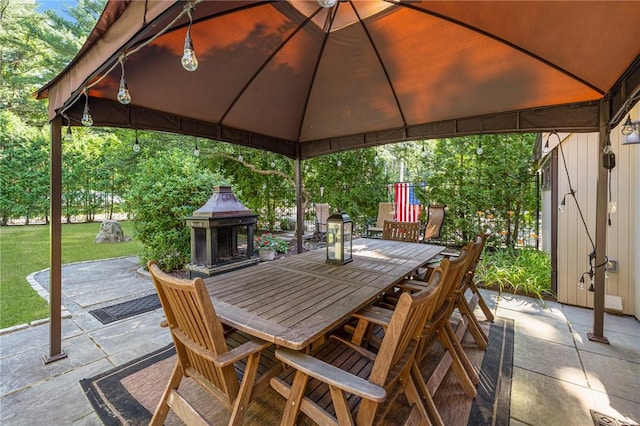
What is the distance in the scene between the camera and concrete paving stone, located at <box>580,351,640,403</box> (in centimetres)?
206

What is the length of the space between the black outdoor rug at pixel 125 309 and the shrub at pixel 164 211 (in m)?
1.35

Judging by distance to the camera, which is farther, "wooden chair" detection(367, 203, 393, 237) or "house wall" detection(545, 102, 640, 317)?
"wooden chair" detection(367, 203, 393, 237)

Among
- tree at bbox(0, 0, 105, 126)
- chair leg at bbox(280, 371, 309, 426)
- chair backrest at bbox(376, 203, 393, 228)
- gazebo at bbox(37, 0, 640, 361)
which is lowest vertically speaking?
chair leg at bbox(280, 371, 309, 426)

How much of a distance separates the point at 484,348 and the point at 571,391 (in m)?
0.65

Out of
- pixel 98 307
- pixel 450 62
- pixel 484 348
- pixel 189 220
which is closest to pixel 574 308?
pixel 484 348

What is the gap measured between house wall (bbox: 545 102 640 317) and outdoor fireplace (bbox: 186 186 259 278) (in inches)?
178

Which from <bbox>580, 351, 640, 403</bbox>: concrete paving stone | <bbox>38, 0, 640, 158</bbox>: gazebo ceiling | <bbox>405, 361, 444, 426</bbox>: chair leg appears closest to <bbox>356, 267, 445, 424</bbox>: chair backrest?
<bbox>405, 361, 444, 426</bbox>: chair leg

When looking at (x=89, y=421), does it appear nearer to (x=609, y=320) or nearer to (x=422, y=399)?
(x=422, y=399)

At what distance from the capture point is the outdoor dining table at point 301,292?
4.58 feet

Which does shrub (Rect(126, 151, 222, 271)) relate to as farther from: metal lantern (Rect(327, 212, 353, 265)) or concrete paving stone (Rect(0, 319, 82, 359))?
metal lantern (Rect(327, 212, 353, 265))

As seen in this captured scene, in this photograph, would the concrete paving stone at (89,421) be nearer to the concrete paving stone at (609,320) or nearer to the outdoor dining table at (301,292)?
the outdoor dining table at (301,292)

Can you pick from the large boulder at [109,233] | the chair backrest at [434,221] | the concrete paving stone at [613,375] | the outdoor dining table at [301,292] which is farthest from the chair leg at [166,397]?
the large boulder at [109,233]

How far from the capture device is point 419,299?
113cm

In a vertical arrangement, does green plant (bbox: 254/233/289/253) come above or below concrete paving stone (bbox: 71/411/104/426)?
above
